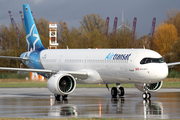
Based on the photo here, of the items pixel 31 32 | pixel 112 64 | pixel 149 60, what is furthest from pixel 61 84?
pixel 31 32

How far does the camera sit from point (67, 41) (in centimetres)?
7975

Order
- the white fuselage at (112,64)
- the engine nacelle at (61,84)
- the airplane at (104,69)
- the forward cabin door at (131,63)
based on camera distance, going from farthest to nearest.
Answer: the engine nacelle at (61,84)
the forward cabin door at (131,63)
the airplane at (104,69)
the white fuselage at (112,64)

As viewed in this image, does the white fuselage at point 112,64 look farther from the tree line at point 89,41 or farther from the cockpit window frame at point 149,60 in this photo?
the tree line at point 89,41

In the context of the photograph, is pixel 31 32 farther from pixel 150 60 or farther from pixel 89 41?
pixel 89 41

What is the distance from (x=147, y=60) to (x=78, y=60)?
7.11 m

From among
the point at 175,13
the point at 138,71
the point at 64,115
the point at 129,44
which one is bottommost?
the point at 64,115

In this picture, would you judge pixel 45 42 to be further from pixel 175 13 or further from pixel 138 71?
pixel 138 71

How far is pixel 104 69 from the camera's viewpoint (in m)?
28.7

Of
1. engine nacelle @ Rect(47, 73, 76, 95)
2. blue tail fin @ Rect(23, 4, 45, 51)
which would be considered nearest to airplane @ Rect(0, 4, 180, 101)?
engine nacelle @ Rect(47, 73, 76, 95)

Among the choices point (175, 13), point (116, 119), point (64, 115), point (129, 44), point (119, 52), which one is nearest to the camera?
point (116, 119)

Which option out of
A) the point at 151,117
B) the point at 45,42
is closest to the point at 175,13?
the point at 45,42

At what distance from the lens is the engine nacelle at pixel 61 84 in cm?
2702

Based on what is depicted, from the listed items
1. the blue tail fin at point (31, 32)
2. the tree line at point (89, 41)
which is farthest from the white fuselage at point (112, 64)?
the tree line at point (89, 41)

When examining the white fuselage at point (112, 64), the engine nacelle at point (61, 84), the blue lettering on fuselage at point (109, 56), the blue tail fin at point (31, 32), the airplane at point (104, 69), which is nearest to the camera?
the white fuselage at point (112, 64)
